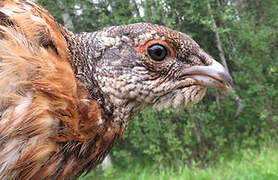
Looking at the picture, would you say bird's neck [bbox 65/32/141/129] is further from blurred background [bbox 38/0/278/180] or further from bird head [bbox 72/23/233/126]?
blurred background [bbox 38/0/278/180]

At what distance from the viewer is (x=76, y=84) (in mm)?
1553

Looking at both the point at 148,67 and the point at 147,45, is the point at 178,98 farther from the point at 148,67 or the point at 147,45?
the point at 147,45

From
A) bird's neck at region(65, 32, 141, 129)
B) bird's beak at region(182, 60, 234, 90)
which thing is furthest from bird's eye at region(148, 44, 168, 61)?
bird's neck at region(65, 32, 141, 129)

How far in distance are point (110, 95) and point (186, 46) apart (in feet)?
2.27

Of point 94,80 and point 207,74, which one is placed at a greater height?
point 94,80

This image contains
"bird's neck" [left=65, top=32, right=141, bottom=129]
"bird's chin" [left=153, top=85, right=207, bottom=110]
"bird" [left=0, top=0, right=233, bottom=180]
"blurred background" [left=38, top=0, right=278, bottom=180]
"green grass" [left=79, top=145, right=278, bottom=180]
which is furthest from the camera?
"blurred background" [left=38, top=0, right=278, bottom=180]

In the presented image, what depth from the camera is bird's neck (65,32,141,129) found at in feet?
5.46

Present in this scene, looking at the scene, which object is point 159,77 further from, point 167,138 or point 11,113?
point 167,138

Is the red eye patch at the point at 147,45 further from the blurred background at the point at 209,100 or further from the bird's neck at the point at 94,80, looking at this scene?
the blurred background at the point at 209,100

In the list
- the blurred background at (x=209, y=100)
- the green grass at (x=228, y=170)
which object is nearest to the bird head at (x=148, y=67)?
the green grass at (x=228, y=170)

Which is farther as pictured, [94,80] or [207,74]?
[207,74]

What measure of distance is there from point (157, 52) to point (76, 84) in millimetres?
625

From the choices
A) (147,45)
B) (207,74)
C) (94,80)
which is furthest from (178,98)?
(94,80)

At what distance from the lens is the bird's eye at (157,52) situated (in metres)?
1.71
